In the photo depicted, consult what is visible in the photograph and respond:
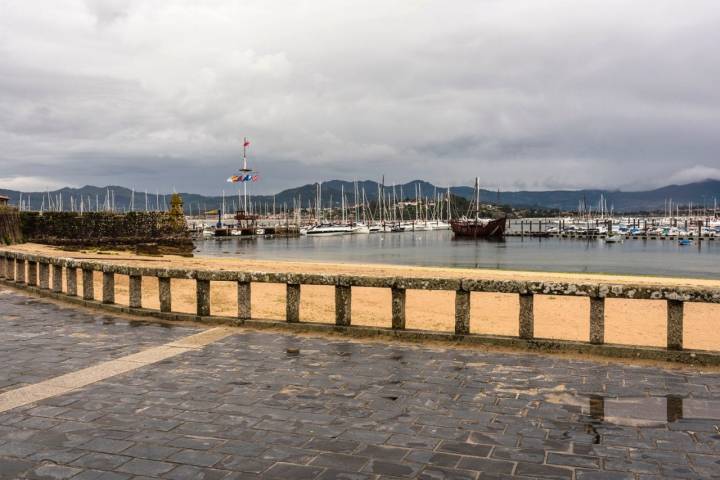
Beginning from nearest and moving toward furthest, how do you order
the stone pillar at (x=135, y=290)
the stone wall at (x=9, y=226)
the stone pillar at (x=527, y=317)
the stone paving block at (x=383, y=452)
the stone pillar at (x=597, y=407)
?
the stone paving block at (x=383, y=452) < the stone pillar at (x=597, y=407) < the stone pillar at (x=527, y=317) < the stone pillar at (x=135, y=290) < the stone wall at (x=9, y=226)

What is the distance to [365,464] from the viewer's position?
4.91m

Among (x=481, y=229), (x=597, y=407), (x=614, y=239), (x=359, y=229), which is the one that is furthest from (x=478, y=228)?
(x=597, y=407)

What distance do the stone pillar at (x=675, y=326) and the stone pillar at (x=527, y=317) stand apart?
2.00 m

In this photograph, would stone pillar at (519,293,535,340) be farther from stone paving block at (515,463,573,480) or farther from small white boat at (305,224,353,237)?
small white boat at (305,224,353,237)

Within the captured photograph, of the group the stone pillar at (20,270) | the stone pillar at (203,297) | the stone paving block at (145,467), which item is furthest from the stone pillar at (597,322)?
the stone pillar at (20,270)

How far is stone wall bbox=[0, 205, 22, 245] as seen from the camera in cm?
4671

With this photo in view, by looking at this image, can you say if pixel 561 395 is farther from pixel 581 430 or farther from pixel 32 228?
pixel 32 228

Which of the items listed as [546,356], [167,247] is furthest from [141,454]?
[167,247]

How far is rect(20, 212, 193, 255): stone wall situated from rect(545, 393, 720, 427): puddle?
65.0 metres

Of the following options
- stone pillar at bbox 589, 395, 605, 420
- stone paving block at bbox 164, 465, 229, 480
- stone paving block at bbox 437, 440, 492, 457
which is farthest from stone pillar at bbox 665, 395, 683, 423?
stone paving block at bbox 164, 465, 229, 480

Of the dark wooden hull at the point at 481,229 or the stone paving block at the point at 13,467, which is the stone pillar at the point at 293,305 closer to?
the stone paving block at the point at 13,467

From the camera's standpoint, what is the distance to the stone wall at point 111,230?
216 feet

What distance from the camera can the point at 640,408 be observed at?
6.44 m

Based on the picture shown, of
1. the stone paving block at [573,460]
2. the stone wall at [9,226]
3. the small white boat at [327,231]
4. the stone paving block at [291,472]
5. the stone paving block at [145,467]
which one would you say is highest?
the stone wall at [9,226]
